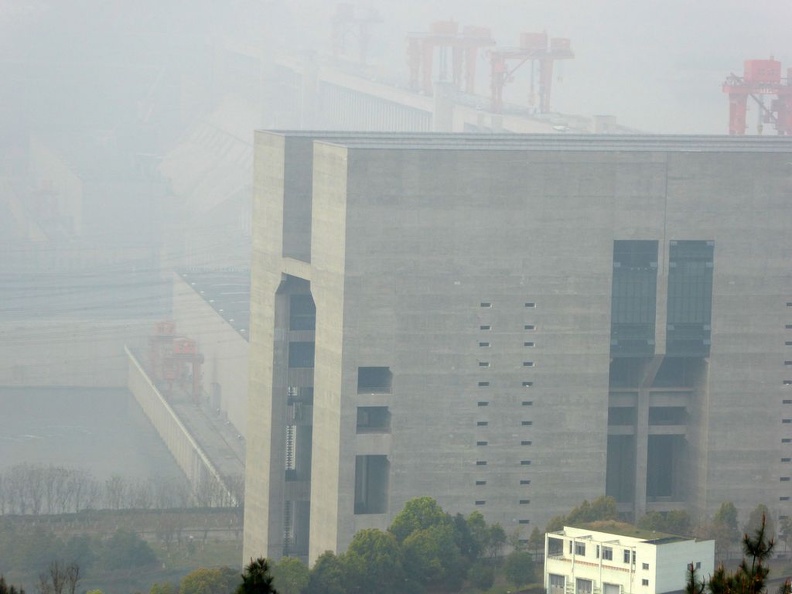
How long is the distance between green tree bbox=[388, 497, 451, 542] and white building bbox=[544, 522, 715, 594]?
161cm

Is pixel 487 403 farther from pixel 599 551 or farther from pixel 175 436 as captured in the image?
pixel 175 436

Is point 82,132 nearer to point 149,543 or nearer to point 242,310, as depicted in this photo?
point 242,310

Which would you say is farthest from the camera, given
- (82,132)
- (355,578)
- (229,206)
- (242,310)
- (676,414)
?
(82,132)

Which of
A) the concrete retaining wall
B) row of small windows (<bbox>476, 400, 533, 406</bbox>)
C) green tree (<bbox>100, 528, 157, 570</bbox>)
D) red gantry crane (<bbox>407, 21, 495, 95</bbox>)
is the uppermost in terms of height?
red gantry crane (<bbox>407, 21, 495, 95</bbox>)

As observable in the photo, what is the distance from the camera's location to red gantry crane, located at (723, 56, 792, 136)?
42.5m

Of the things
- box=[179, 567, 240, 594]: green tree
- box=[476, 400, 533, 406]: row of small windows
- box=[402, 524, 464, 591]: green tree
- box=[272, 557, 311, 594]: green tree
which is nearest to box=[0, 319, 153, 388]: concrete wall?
box=[476, 400, 533, 406]: row of small windows

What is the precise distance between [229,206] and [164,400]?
29.7 meters

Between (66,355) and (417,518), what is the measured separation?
93.1 ft

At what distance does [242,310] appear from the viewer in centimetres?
4662

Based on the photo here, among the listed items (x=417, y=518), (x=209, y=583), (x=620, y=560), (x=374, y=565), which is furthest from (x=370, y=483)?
(x=620, y=560)

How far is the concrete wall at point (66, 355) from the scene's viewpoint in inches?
1917

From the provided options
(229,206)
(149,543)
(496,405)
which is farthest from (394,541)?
(229,206)

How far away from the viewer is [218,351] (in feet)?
145

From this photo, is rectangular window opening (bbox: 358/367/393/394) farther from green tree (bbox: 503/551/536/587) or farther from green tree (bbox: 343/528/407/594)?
green tree (bbox: 503/551/536/587)
